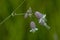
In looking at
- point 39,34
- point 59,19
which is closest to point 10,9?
point 39,34

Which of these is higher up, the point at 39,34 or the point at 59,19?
the point at 59,19

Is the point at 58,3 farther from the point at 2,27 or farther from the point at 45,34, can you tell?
the point at 2,27

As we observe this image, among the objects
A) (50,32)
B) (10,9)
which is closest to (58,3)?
(50,32)

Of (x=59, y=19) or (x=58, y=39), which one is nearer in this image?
(x=58, y=39)

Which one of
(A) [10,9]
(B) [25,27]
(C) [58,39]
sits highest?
(A) [10,9]

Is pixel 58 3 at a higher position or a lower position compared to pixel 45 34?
higher

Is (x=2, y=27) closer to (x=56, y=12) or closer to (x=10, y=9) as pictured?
(x=10, y=9)
